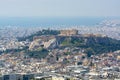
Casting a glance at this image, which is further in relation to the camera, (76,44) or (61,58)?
(76,44)

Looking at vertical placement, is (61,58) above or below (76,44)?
below

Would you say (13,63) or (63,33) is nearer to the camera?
(13,63)

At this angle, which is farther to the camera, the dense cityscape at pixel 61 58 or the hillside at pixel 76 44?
the hillside at pixel 76 44

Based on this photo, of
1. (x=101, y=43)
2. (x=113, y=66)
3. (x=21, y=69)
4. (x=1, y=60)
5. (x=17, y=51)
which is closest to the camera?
(x=21, y=69)

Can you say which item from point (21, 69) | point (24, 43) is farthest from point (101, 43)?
point (21, 69)

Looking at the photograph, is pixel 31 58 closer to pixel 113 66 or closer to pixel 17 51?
pixel 17 51

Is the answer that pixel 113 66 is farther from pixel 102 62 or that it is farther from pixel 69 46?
pixel 69 46

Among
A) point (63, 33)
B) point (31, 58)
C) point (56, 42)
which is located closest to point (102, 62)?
point (31, 58)

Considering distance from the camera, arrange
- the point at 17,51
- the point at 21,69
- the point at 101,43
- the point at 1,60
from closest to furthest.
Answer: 1. the point at 21,69
2. the point at 1,60
3. the point at 17,51
4. the point at 101,43

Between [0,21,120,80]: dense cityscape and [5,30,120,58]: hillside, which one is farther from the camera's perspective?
[5,30,120,58]: hillside
